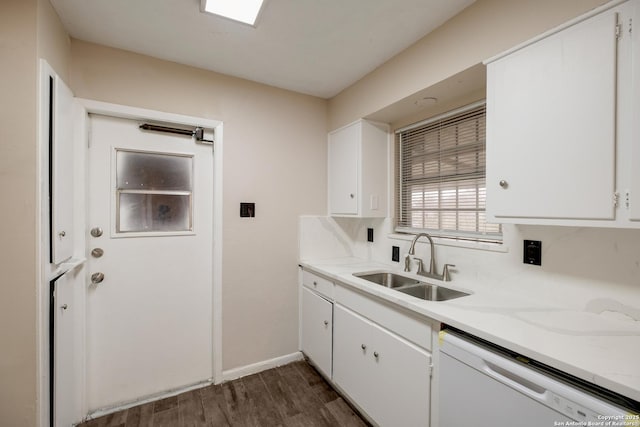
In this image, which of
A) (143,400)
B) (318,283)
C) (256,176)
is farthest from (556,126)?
(143,400)

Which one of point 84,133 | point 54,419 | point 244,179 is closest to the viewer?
point 54,419

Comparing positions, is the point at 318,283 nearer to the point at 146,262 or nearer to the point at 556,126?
the point at 146,262

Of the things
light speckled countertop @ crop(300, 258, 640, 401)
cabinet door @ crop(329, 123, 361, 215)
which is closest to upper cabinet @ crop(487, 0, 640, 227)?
light speckled countertop @ crop(300, 258, 640, 401)

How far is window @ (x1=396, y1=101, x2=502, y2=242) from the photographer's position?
1.79 metres

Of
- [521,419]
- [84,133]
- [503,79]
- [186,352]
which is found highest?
[503,79]

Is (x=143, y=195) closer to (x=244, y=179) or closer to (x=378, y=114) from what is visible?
(x=244, y=179)

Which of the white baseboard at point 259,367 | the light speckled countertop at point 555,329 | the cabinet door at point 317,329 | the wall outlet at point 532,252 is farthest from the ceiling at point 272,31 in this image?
the white baseboard at point 259,367

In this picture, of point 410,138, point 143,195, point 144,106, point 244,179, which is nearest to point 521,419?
point 410,138

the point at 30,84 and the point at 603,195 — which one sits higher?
the point at 30,84

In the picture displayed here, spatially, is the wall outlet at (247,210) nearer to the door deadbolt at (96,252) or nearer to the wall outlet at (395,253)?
the door deadbolt at (96,252)

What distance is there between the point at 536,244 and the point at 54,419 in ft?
8.62

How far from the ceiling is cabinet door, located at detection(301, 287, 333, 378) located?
1808 millimetres

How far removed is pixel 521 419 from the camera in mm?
945

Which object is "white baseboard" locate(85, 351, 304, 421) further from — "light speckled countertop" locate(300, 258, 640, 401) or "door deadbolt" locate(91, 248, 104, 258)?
"light speckled countertop" locate(300, 258, 640, 401)
